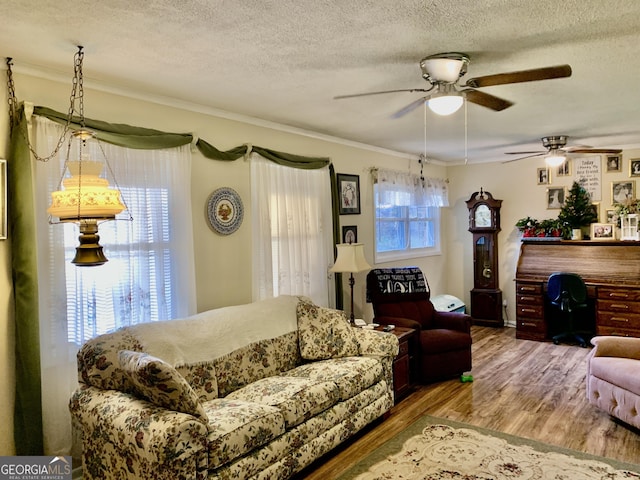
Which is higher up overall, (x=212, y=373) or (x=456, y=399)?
(x=212, y=373)

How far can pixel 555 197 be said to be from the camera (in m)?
6.29

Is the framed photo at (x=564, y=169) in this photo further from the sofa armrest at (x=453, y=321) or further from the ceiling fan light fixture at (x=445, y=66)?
the ceiling fan light fixture at (x=445, y=66)

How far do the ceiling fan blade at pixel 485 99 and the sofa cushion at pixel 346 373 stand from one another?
193 centimetres

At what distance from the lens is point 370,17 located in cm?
207

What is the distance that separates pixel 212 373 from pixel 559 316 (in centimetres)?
490

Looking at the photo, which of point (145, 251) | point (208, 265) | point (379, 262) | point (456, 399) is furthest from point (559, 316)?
point (145, 251)

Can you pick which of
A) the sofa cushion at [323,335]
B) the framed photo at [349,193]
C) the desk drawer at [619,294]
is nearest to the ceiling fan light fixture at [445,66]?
the sofa cushion at [323,335]

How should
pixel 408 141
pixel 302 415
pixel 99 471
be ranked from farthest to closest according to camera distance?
pixel 408 141, pixel 302 415, pixel 99 471

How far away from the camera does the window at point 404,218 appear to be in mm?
5719

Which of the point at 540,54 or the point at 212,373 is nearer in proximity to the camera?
the point at 540,54

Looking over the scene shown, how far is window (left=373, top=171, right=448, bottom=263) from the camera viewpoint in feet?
18.8

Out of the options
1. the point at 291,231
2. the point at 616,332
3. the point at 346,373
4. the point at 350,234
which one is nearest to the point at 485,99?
the point at 346,373

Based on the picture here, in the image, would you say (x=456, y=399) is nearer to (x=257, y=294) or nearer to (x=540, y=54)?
(x=257, y=294)

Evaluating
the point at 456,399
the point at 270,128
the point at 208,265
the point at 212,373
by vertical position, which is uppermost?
the point at 270,128
